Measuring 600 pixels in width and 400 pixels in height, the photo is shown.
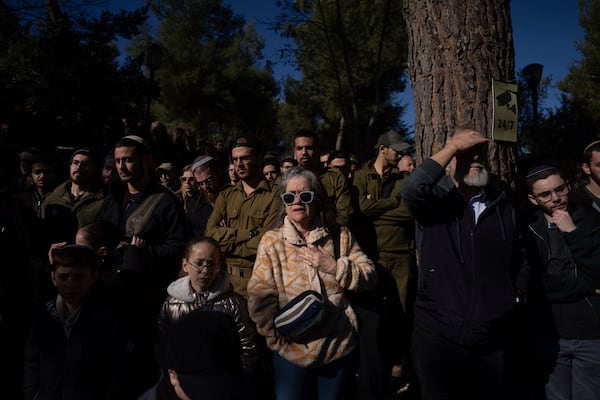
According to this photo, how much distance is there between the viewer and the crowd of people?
2166mm

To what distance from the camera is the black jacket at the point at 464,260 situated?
2133 millimetres

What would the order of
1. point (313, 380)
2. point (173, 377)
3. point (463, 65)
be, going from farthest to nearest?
point (463, 65) → point (313, 380) → point (173, 377)

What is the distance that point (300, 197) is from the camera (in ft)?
8.30

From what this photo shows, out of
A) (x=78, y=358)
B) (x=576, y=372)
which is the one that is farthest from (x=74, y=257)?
(x=576, y=372)

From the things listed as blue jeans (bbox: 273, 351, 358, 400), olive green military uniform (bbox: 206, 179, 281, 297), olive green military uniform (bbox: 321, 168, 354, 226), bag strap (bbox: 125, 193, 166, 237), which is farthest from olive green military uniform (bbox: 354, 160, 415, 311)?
bag strap (bbox: 125, 193, 166, 237)

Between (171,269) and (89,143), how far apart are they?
626 centimetres

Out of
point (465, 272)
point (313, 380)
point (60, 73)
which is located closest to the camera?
point (465, 272)

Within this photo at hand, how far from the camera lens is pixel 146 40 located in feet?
A: 95.6

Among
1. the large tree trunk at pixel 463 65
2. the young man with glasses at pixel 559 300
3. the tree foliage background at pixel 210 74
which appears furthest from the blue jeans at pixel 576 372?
the tree foliage background at pixel 210 74

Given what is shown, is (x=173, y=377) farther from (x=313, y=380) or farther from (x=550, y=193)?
(x=550, y=193)

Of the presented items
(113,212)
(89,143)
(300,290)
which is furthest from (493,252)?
(89,143)

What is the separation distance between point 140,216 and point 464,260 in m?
2.22

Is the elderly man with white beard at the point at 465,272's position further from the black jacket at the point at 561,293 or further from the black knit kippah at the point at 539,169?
the black knit kippah at the point at 539,169

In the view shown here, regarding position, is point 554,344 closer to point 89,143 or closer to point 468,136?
point 468,136
